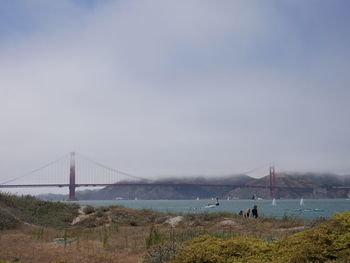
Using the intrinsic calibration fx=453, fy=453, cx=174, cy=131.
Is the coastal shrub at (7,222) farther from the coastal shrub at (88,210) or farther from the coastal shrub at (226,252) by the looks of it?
the coastal shrub at (226,252)

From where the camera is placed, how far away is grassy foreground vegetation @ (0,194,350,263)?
822cm

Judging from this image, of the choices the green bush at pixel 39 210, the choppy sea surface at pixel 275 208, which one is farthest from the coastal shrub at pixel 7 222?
the choppy sea surface at pixel 275 208

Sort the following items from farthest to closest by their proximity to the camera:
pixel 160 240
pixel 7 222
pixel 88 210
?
pixel 88 210, pixel 7 222, pixel 160 240

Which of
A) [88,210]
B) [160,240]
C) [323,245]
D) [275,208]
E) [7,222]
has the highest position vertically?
[323,245]

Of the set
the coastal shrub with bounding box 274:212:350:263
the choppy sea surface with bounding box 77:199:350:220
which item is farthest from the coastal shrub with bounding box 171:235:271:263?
the choppy sea surface with bounding box 77:199:350:220

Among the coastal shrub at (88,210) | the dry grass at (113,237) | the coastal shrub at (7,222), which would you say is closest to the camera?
the dry grass at (113,237)

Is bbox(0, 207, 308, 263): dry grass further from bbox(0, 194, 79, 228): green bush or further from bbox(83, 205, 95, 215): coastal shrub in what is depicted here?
bbox(0, 194, 79, 228): green bush

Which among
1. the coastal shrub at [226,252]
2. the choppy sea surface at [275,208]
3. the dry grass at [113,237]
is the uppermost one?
the coastal shrub at [226,252]

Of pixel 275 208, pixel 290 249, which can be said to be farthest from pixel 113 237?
pixel 275 208

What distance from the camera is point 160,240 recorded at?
14672 millimetres

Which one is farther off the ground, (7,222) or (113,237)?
(7,222)

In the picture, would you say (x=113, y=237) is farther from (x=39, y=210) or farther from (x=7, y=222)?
(x=39, y=210)

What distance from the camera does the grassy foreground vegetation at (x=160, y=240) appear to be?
27.0ft

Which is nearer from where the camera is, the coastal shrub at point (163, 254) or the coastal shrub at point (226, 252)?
the coastal shrub at point (226, 252)
